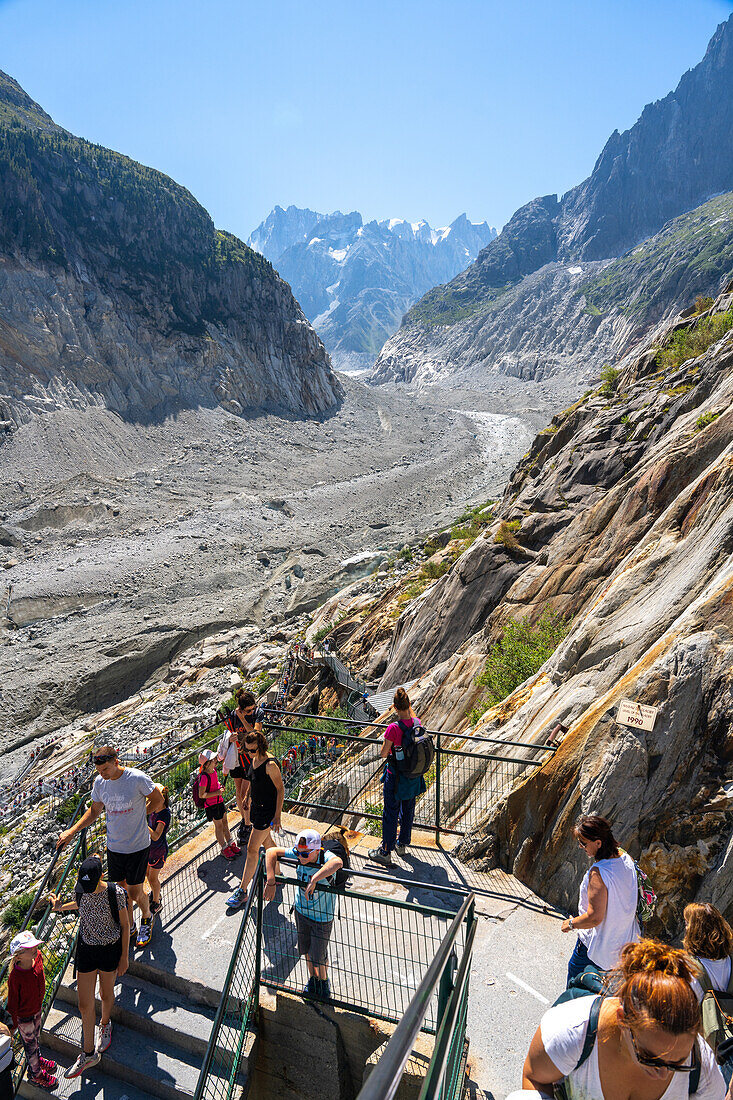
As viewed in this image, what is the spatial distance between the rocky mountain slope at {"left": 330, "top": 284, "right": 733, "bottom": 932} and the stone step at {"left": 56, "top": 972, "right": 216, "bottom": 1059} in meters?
2.97

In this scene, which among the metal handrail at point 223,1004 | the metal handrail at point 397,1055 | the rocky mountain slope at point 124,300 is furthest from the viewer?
the rocky mountain slope at point 124,300

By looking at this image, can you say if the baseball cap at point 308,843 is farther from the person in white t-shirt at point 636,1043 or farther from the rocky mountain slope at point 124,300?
the rocky mountain slope at point 124,300

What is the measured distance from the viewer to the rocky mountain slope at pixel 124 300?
51750 millimetres

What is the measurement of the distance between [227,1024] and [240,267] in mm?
82467

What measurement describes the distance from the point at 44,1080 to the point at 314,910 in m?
2.61

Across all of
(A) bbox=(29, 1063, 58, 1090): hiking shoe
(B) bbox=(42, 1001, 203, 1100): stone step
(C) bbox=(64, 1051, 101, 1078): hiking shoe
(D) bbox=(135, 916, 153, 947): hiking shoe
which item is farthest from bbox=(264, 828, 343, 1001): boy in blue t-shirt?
(A) bbox=(29, 1063, 58, 1090): hiking shoe

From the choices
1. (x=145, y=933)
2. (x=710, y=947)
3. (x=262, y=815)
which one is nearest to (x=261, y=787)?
(x=262, y=815)

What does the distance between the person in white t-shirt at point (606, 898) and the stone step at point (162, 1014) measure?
3238 millimetres

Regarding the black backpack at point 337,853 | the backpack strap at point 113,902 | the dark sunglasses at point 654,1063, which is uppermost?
the dark sunglasses at point 654,1063

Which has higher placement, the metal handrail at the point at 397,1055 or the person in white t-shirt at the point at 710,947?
the metal handrail at the point at 397,1055

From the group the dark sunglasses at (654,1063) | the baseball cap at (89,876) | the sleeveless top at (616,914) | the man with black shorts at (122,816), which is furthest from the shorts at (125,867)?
the dark sunglasses at (654,1063)

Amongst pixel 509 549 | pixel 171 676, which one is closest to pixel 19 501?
pixel 171 676

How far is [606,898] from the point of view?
359 cm

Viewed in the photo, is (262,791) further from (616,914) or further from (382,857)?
(616,914)
